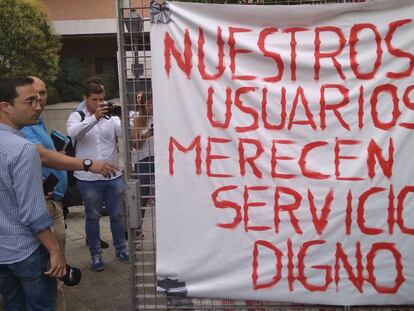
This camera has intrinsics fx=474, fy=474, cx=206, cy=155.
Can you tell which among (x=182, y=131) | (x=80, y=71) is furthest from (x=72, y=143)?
(x=80, y=71)

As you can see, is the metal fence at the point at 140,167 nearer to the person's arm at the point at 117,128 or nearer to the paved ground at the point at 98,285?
the paved ground at the point at 98,285

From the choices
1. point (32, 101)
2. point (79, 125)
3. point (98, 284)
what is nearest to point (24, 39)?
point (79, 125)

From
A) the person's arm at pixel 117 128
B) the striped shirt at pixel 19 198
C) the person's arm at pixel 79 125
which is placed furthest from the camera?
the person's arm at pixel 117 128

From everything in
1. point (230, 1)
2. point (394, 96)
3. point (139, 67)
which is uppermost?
point (230, 1)

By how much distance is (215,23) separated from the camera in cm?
250

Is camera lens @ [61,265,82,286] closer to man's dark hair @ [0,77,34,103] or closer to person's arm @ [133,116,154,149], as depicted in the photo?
person's arm @ [133,116,154,149]

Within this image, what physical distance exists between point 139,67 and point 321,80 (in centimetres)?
101

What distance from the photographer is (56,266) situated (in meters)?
2.52

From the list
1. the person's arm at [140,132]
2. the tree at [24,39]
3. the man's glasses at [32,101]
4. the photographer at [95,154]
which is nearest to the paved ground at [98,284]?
the photographer at [95,154]

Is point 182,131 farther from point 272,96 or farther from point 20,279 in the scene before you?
point 20,279

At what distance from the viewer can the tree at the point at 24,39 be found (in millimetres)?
10164

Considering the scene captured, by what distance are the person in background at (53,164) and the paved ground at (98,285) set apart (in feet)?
1.96

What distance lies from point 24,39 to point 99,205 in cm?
726

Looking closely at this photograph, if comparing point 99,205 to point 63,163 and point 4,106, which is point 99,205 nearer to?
point 63,163
